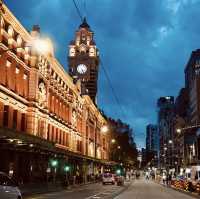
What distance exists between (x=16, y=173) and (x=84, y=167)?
118 ft

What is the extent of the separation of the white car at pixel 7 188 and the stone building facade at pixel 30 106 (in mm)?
14548

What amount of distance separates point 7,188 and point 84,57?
507 feet

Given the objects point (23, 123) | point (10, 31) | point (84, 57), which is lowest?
point (23, 123)

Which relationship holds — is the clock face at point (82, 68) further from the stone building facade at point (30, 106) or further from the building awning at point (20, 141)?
the building awning at point (20, 141)

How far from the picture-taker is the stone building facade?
4525 cm

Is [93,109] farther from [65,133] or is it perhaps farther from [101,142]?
[65,133]

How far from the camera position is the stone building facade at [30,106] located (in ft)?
148

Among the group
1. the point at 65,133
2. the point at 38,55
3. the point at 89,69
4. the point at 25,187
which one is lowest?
the point at 25,187

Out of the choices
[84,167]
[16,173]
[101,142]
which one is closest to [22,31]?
[16,173]

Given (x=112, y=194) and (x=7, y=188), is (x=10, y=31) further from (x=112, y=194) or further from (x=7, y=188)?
(x=7, y=188)

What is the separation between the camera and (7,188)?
1895 cm

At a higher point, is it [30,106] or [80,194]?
[30,106]

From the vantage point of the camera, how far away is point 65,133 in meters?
75.6

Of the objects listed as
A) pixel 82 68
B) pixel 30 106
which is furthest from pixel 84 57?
pixel 30 106
